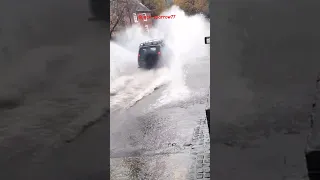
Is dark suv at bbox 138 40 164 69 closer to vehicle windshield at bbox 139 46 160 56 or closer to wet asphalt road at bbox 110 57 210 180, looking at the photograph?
vehicle windshield at bbox 139 46 160 56

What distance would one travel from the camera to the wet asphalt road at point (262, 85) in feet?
10.3

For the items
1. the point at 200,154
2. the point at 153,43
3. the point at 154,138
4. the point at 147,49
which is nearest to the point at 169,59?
the point at 153,43

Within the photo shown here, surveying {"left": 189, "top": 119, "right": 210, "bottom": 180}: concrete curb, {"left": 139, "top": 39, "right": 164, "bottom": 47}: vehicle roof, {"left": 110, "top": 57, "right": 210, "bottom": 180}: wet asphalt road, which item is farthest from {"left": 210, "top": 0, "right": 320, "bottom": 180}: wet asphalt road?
{"left": 139, "top": 39, "right": 164, "bottom": 47}: vehicle roof

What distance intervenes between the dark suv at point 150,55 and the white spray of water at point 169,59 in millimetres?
316

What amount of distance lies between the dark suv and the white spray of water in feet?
1.04

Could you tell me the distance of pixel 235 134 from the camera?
129 inches

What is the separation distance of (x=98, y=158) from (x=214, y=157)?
1076mm

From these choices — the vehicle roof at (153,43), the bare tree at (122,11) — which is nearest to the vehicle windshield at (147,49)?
the vehicle roof at (153,43)

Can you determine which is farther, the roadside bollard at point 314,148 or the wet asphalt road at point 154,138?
the wet asphalt road at point 154,138

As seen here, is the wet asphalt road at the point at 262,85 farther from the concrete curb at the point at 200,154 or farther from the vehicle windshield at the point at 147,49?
the vehicle windshield at the point at 147,49

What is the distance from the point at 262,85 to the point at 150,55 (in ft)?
38.1

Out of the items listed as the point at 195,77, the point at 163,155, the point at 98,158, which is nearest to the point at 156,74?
the point at 195,77

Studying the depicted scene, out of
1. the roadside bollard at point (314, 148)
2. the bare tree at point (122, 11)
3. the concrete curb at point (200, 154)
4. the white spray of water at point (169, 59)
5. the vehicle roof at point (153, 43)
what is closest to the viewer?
the roadside bollard at point (314, 148)

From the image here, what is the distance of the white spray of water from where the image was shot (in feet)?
36.6
